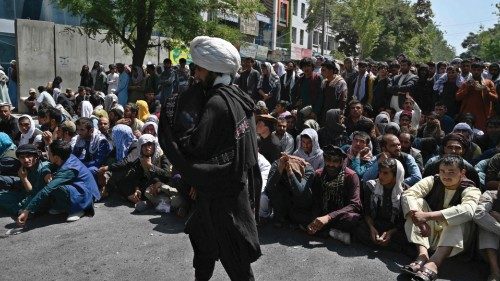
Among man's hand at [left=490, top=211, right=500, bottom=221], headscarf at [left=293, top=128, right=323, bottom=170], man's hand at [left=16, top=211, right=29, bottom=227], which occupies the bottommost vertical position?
man's hand at [left=16, top=211, right=29, bottom=227]

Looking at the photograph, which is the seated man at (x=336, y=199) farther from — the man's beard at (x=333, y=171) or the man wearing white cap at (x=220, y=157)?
the man wearing white cap at (x=220, y=157)

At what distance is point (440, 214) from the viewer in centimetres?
412

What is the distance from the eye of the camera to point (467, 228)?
4.29 m

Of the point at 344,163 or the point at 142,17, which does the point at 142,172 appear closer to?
the point at 344,163

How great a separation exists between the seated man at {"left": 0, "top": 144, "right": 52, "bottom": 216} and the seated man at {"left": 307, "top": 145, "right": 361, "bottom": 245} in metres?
3.12

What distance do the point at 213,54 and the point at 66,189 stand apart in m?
3.53

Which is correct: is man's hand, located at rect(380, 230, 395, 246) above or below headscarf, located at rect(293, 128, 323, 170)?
below

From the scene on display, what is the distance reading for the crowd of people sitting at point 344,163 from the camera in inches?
170

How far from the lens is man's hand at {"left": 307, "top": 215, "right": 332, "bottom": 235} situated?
15.4ft

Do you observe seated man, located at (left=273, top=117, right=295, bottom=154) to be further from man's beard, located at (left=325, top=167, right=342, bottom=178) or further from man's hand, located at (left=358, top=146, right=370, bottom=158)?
man's beard, located at (left=325, top=167, right=342, bottom=178)

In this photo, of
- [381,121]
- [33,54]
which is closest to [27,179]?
[381,121]

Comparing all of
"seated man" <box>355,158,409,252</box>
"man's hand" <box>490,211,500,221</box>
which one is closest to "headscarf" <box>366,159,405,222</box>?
"seated man" <box>355,158,409,252</box>

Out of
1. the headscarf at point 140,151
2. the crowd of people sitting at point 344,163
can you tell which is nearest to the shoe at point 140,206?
the crowd of people sitting at point 344,163

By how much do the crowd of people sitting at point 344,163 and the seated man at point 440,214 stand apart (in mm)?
10
